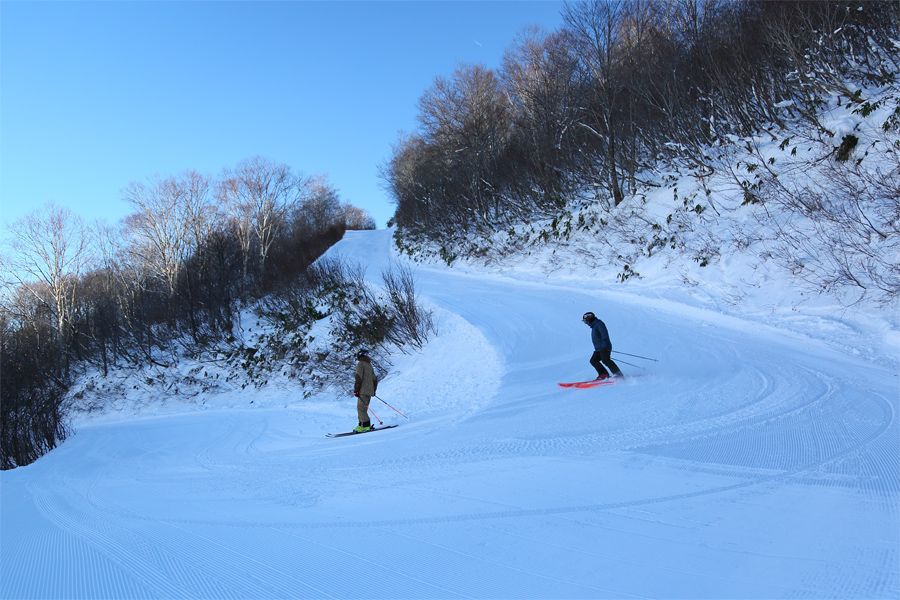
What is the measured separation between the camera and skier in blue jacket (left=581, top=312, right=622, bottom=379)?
8.43 metres

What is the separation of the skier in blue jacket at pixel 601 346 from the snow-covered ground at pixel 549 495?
1.87 feet

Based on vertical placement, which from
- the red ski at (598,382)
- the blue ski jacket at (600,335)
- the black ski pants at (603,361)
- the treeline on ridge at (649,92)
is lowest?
the red ski at (598,382)

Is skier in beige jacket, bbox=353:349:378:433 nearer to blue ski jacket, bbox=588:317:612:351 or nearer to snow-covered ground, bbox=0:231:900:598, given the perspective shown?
snow-covered ground, bbox=0:231:900:598

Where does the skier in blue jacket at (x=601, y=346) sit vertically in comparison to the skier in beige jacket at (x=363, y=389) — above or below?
above

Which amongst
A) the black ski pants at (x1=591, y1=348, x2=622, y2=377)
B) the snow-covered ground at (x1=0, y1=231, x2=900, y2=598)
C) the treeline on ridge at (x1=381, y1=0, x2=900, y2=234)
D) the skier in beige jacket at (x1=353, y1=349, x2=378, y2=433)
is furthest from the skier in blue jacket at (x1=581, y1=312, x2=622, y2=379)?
the treeline on ridge at (x1=381, y1=0, x2=900, y2=234)

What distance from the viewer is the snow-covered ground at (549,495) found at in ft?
10.2

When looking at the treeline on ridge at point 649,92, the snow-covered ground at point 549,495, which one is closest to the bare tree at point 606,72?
the treeline on ridge at point 649,92

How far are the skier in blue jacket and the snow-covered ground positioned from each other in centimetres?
57

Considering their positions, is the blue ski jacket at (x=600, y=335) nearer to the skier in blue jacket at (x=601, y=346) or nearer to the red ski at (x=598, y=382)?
the skier in blue jacket at (x=601, y=346)

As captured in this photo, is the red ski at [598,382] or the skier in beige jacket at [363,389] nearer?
the red ski at [598,382]

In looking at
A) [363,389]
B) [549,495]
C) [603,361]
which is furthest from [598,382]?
[363,389]

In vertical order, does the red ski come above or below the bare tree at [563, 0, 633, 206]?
below

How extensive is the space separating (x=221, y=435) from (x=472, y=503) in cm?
1058

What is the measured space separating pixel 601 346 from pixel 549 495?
15.4ft
